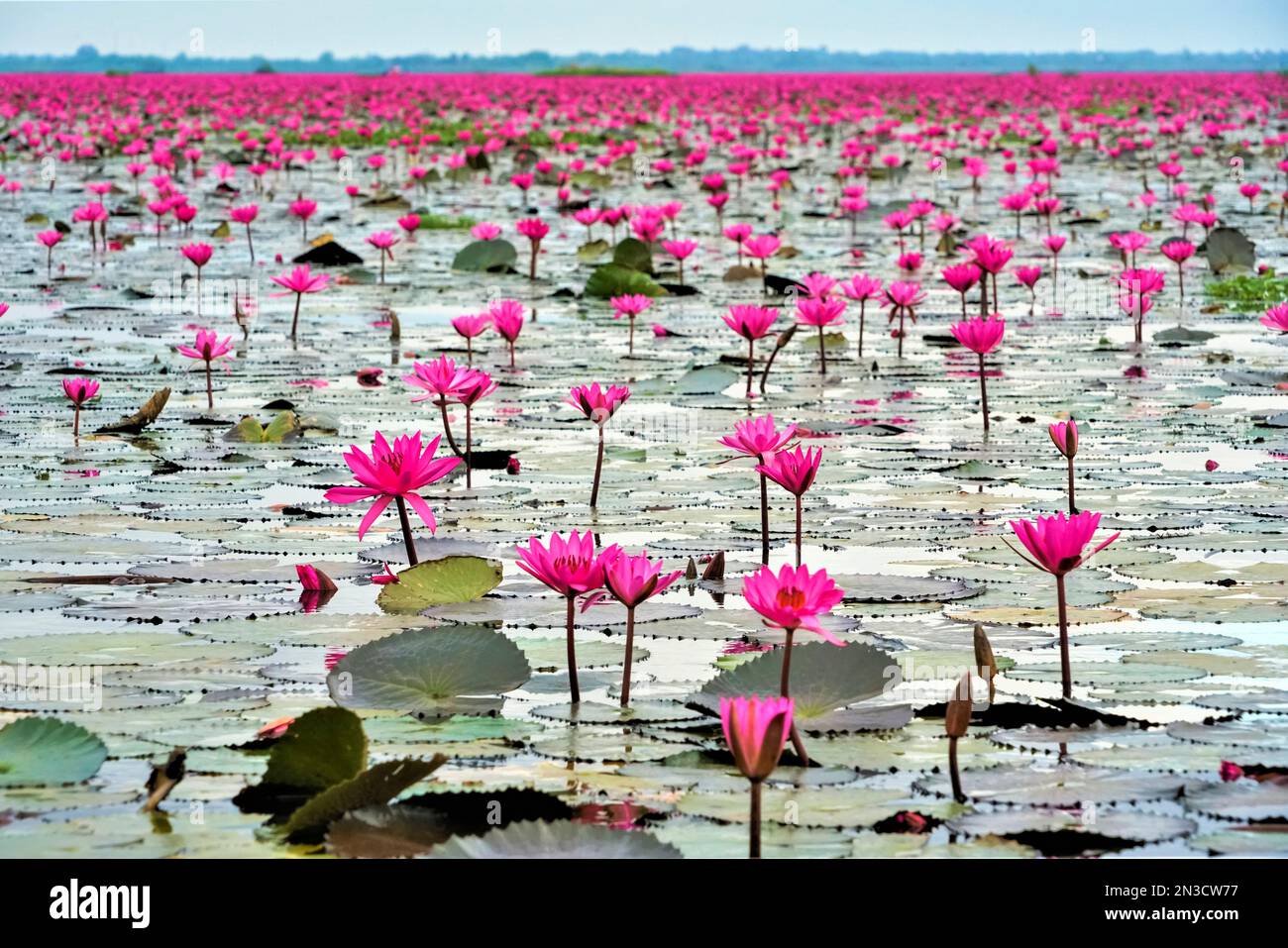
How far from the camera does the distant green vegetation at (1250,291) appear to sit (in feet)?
27.2

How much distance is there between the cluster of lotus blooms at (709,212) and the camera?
8.87 ft

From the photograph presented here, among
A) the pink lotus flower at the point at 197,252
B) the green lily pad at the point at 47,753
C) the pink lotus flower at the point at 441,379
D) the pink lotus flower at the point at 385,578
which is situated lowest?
the green lily pad at the point at 47,753

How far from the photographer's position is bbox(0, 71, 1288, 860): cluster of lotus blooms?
2705mm

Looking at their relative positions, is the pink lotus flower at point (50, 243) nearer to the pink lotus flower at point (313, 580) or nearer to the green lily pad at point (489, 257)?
the green lily pad at point (489, 257)

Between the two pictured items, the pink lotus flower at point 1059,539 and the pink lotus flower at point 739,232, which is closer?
the pink lotus flower at point 1059,539

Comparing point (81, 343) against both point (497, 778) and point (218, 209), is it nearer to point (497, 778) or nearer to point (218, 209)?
point (497, 778)

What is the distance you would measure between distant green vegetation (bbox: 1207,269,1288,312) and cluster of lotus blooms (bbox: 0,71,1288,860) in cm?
25

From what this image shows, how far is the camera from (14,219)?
13148 mm

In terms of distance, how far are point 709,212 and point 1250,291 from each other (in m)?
6.31

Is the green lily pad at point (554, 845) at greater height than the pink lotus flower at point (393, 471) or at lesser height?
lesser

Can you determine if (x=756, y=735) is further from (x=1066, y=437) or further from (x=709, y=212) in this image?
(x=709, y=212)

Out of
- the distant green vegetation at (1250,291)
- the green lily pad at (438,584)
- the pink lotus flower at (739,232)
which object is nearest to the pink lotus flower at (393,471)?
the green lily pad at (438,584)

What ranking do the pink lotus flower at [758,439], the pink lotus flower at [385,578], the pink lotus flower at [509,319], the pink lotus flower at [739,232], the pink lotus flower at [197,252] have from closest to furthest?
the pink lotus flower at [758,439] → the pink lotus flower at [385,578] → the pink lotus flower at [509,319] → the pink lotus flower at [197,252] → the pink lotus flower at [739,232]

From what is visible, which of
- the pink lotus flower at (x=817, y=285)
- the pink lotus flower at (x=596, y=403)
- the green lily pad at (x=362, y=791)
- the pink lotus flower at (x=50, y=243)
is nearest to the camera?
the green lily pad at (x=362, y=791)
